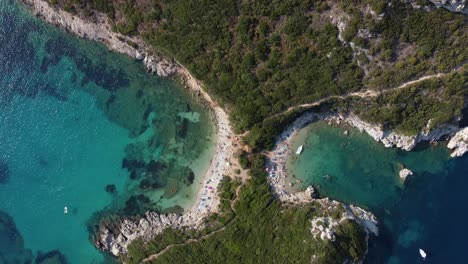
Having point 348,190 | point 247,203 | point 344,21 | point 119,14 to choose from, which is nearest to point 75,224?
point 247,203

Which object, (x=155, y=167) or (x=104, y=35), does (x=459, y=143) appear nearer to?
(x=155, y=167)

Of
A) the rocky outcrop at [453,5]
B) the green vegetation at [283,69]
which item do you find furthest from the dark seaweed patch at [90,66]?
the rocky outcrop at [453,5]

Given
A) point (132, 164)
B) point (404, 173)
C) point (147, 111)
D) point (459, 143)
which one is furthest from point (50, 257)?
point (459, 143)

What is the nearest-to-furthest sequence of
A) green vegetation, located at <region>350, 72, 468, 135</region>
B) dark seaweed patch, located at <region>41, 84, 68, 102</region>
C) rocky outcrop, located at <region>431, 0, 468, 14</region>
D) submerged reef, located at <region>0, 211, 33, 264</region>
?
1. rocky outcrop, located at <region>431, 0, 468, 14</region>
2. green vegetation, located at <region>350, 72, 468, 135</region>
3. submerged reef, located at <region>0, 211, 33, 264</region>
4. dark seaweed patch, located at <region>41, 84, 68, 102</region>

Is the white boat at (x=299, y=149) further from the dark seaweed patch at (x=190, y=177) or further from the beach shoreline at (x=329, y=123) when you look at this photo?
the dark seaweed patch at (x=190, y=177)

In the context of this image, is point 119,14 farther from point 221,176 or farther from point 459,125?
point 459,125

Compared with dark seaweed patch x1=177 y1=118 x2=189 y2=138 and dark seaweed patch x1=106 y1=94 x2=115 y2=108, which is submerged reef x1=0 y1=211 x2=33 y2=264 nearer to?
dark seaweed patch x1=106 y1=94 x2=115 y2=108

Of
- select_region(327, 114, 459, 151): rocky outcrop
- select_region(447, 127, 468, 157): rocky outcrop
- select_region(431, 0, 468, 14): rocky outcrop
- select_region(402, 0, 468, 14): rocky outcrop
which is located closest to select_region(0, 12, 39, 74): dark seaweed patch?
select_region(327, 114, 459, 151): rocky outcrop
